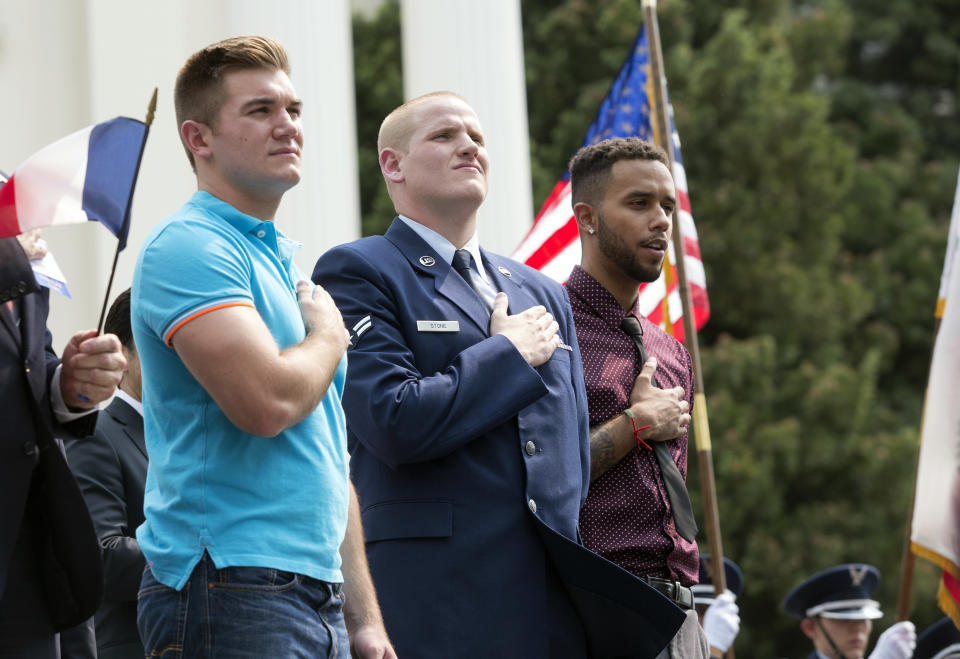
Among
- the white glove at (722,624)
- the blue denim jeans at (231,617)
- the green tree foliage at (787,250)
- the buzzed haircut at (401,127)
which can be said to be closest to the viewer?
the blue denim jeans at (231,617)

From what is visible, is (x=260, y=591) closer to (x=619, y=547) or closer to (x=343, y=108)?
(x=619, y=547)

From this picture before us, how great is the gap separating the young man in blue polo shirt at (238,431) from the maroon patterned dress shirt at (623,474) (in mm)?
1290

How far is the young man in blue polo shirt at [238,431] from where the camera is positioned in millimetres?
2779

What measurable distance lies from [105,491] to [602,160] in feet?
6.26

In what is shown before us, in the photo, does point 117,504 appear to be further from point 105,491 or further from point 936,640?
point 936,640

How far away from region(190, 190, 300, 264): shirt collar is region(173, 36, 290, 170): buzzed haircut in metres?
0.14

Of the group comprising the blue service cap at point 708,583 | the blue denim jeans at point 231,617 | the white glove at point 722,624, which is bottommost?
the blue service cap at point 708,583

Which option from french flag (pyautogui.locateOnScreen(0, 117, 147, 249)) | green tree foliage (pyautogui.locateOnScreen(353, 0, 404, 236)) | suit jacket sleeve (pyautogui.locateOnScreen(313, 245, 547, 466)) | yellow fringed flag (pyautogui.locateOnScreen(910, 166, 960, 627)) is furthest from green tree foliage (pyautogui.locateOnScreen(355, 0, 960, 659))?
french flag (pyautogui.locateOnScreen(0, 117, 147, 249))

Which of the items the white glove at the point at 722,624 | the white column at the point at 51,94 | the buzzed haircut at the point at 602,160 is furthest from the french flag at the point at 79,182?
the white column at the point at 51,94

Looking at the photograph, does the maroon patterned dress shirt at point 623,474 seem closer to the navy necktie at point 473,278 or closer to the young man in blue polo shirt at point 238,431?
the navy necktie at point 473,278

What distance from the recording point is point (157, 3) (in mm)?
10148

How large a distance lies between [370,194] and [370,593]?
1584 cm

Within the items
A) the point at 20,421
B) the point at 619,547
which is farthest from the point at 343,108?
the point at 20,421

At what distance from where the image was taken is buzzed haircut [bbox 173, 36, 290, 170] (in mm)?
3160
